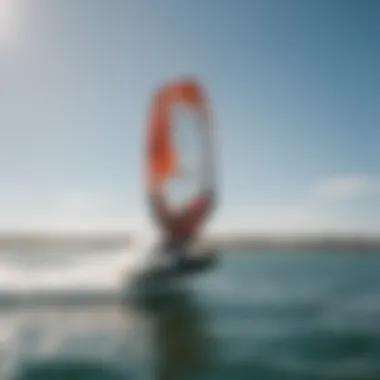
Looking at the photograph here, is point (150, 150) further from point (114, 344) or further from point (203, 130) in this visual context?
point (114, 344)

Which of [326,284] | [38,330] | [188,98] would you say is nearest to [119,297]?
[38,330]

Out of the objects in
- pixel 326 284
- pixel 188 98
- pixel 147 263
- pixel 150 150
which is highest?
pixel 326 284

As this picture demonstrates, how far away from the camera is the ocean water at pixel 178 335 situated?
11.7 m

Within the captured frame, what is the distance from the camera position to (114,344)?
13.7 m

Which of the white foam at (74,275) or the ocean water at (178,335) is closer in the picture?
the ocean water at (178,335)

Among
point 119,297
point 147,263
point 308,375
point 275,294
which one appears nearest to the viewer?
point 308,375

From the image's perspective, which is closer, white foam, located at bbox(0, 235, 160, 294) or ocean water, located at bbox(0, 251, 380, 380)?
ocean water, located at bbox(0, 251, 380, 380)

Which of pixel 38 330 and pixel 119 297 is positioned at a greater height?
pixel 119 297

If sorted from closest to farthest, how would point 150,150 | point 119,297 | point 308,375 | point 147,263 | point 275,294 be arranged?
point 308,375 → point 150,150 → point 147,263 → point 119,297 → point 275,294

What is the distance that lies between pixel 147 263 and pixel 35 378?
20.4 feet

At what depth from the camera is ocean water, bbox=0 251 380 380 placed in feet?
38.3

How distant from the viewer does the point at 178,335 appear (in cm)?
1470

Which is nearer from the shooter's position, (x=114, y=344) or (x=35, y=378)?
(x=35, y=378)

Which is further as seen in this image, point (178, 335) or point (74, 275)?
point (74, 275)
